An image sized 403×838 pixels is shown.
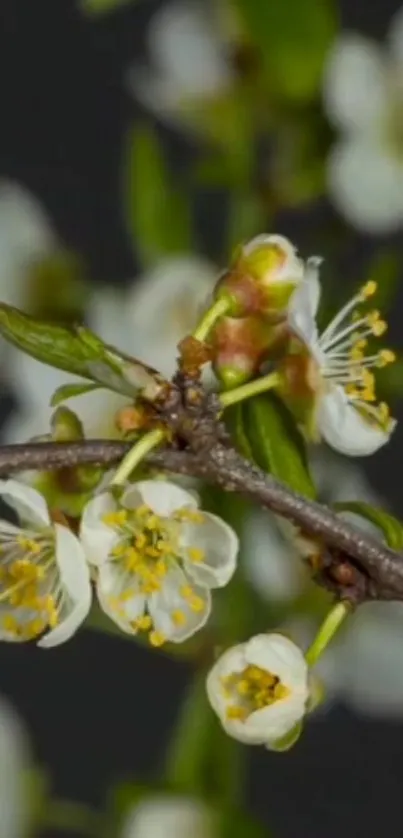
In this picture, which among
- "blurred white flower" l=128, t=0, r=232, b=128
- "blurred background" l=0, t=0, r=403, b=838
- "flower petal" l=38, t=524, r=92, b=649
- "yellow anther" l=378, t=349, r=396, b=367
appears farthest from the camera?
"blurred white flower" l=128, t=0, r=232, b=128

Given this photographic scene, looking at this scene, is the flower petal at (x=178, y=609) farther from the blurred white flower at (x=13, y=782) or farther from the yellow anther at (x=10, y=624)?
the blurred white flower at (x=13, y=782)

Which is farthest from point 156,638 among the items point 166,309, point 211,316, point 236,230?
point 236,230

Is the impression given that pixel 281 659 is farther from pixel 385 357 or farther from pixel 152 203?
pixel 152 203

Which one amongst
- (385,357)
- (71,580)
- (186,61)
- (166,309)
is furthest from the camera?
(186,61)

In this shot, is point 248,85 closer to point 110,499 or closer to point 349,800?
point 110,499

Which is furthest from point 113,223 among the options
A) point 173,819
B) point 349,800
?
point 173,819

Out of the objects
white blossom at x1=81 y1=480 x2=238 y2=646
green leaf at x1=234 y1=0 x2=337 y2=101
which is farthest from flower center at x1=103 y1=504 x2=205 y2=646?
green leaf at x1=234 y1=0 x2=337 y2=101

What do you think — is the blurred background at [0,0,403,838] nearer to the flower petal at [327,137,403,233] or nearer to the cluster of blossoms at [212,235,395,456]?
the flower petal at [327,137,403,233]

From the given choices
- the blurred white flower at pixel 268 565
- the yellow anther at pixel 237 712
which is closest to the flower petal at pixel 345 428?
the yellow anther at pixel 237 712
